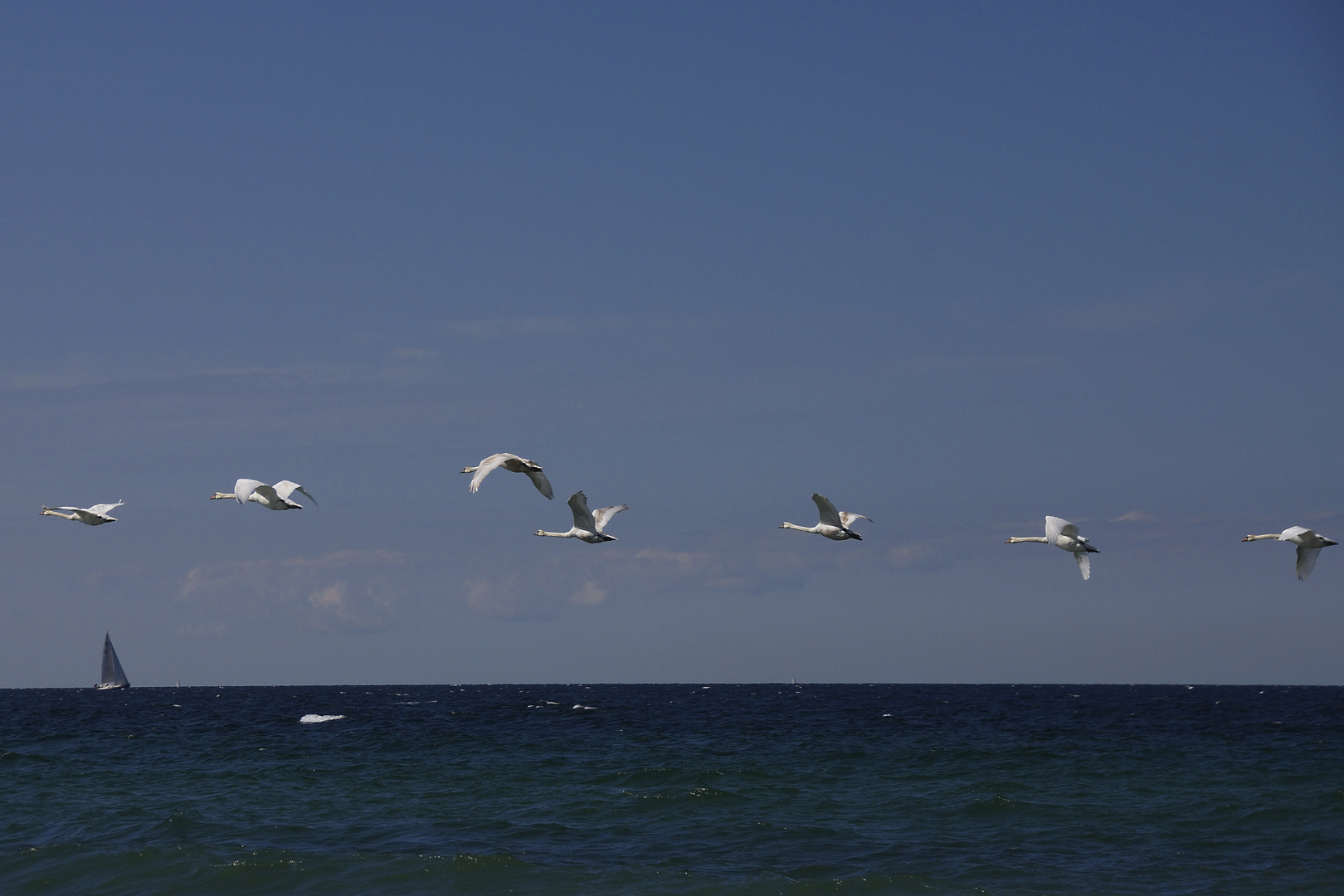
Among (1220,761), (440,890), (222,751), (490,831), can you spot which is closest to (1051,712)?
(1220,761)

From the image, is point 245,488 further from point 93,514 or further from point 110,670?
point 110,670

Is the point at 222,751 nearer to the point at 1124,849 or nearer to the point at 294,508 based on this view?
the point at 294,508

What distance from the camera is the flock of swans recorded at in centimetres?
2605

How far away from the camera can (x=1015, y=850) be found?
96.9 feet

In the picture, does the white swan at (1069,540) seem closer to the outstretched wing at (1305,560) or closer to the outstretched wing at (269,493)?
the outstretched wing at (1305,560)

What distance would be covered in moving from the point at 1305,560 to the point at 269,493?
23.8m

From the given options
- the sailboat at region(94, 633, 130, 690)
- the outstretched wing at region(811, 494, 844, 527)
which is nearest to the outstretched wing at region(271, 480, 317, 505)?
the outstretched wing at region(811, 494, 844, 527)

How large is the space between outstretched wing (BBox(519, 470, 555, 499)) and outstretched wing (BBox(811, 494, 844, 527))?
672 centimetres

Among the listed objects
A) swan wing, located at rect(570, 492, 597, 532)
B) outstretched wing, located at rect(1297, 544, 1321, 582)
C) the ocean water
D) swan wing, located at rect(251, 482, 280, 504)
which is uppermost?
swan wing, located at rect(570, 492, 597, 532)

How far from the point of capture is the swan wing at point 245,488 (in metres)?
25.1

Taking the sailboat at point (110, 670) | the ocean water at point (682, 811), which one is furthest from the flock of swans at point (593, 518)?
the sailboat at point (110, 670)

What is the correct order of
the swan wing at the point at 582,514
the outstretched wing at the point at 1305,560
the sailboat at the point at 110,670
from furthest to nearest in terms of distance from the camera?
the sailboat at the point at 110,670 → the swan wing at the point at 582,514 → the outstretched wing at the point at 1305,560

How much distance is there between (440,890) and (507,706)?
77.0m

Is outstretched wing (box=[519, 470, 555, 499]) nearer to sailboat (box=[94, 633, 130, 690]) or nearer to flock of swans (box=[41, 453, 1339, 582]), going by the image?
flock of swans (box=[41, 453, 1339, 582])
